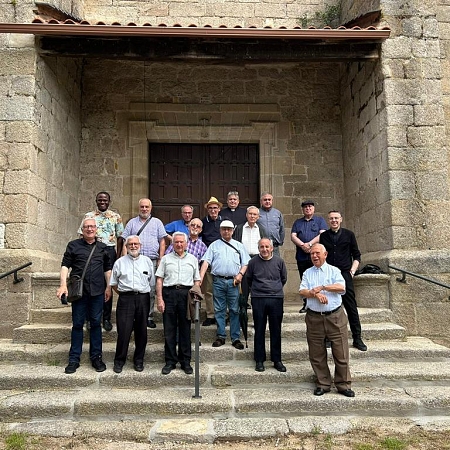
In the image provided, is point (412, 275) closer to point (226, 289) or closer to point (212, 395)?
point (226, 289)

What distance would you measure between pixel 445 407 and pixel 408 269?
2133 mm

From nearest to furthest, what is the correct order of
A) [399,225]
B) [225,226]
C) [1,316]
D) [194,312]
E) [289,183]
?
[194,312] → [225,226] → [1,316] → [399,225] → [289,183]

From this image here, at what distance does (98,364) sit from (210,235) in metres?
2.05

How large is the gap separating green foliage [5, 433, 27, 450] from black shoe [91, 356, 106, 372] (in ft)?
3.39

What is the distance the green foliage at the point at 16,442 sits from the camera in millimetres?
3577

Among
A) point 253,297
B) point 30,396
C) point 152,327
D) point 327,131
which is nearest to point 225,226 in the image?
point 253,297

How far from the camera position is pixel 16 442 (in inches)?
142

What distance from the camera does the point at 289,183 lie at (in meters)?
8.30

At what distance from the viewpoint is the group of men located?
4441 mm

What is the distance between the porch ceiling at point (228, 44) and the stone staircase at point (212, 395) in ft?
12.3

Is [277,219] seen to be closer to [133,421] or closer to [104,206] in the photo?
[104,206]

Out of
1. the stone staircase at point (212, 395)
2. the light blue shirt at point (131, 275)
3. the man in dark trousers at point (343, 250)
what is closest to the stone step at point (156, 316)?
the stone staircase at point (212, 395)

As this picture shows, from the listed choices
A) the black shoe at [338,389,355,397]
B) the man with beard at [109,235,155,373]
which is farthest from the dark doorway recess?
the black shoe at [338,389,355,397]

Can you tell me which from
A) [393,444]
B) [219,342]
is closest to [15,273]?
[219,342]
